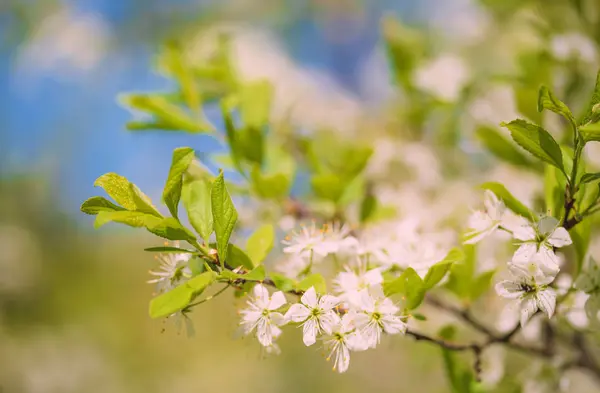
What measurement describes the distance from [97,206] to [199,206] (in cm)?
10

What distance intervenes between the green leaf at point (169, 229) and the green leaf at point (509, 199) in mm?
285

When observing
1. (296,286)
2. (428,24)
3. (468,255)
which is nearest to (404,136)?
(468,255)

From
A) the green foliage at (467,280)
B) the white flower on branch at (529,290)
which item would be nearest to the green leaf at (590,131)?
the white flower on branch at (529,290)

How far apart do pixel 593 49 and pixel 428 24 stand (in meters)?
1.12

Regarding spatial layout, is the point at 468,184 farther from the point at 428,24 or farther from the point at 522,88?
the point at 428,24

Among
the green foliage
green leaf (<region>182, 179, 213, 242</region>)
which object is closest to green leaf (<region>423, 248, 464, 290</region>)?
the green foliage

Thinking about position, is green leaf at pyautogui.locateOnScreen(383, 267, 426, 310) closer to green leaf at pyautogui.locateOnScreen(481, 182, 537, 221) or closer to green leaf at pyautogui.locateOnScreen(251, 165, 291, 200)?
green leaf at pyautogui.locateOnScreen(481, 182, 537, 221)

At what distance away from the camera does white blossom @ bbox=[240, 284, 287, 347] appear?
51 centimetres

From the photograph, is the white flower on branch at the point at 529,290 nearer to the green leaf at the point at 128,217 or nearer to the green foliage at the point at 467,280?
the green foliage at the point at 467,280

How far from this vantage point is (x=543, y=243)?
49 cm

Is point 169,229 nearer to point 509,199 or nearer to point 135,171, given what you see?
point 509,199

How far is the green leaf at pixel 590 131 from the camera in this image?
0.43 m

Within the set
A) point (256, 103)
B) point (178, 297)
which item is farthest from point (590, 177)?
point (256, 103)

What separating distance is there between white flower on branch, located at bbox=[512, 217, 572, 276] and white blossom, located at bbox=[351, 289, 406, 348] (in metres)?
0.12
